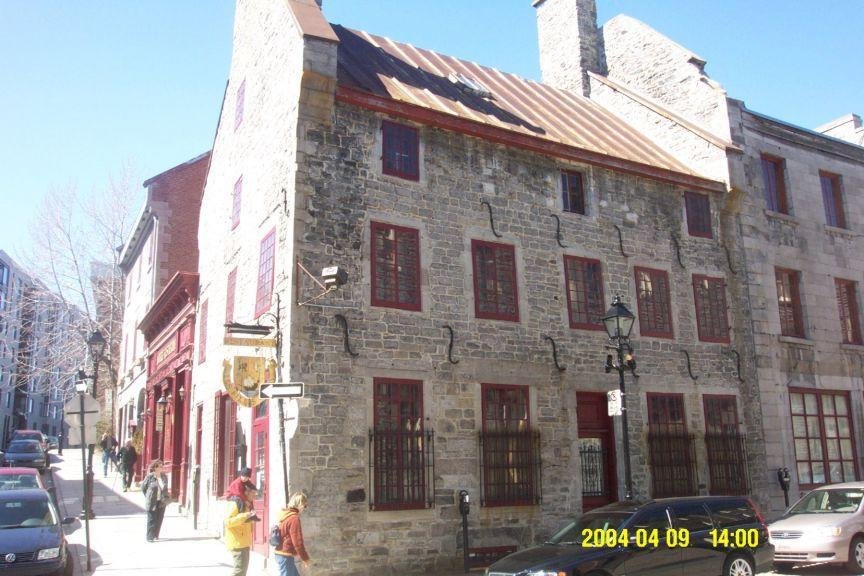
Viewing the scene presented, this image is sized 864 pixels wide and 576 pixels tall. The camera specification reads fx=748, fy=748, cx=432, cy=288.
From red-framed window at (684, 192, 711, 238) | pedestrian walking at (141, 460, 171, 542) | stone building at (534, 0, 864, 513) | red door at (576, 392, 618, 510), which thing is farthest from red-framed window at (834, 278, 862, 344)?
pedestrian walking at (141, 460, 171, 542)

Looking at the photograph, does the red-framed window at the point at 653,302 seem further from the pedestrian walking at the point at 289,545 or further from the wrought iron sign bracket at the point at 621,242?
the pedestrian walking at the point at 289,545

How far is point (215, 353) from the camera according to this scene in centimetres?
1655

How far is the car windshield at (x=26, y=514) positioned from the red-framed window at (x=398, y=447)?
5.02 meters

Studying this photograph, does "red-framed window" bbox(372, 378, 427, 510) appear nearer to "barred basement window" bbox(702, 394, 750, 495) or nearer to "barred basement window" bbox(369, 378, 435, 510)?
"barred basement window" bbox(369, 378, 435, 510)

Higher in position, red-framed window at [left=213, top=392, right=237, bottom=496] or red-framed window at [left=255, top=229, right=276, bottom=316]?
red-framed window at [left=255, top=229, right=276, bottom=316]

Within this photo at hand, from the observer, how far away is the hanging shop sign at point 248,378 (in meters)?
12.0

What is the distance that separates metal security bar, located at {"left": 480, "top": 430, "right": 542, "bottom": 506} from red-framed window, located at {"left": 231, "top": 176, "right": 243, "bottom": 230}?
7389 millimetres

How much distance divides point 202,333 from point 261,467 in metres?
6.71

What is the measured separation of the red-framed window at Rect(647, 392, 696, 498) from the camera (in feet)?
50.1

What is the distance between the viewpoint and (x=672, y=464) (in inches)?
610

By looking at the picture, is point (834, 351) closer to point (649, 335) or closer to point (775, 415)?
point (775, 415)

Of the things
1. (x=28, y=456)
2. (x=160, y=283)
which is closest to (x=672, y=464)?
(x=160, y=283)

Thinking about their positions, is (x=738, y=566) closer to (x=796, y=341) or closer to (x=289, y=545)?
(x=289, y=545)

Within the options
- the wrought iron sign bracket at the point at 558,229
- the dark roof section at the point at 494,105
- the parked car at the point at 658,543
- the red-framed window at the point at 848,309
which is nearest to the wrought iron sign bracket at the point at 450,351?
the wrought iron sign bracket at the point at 558,229
